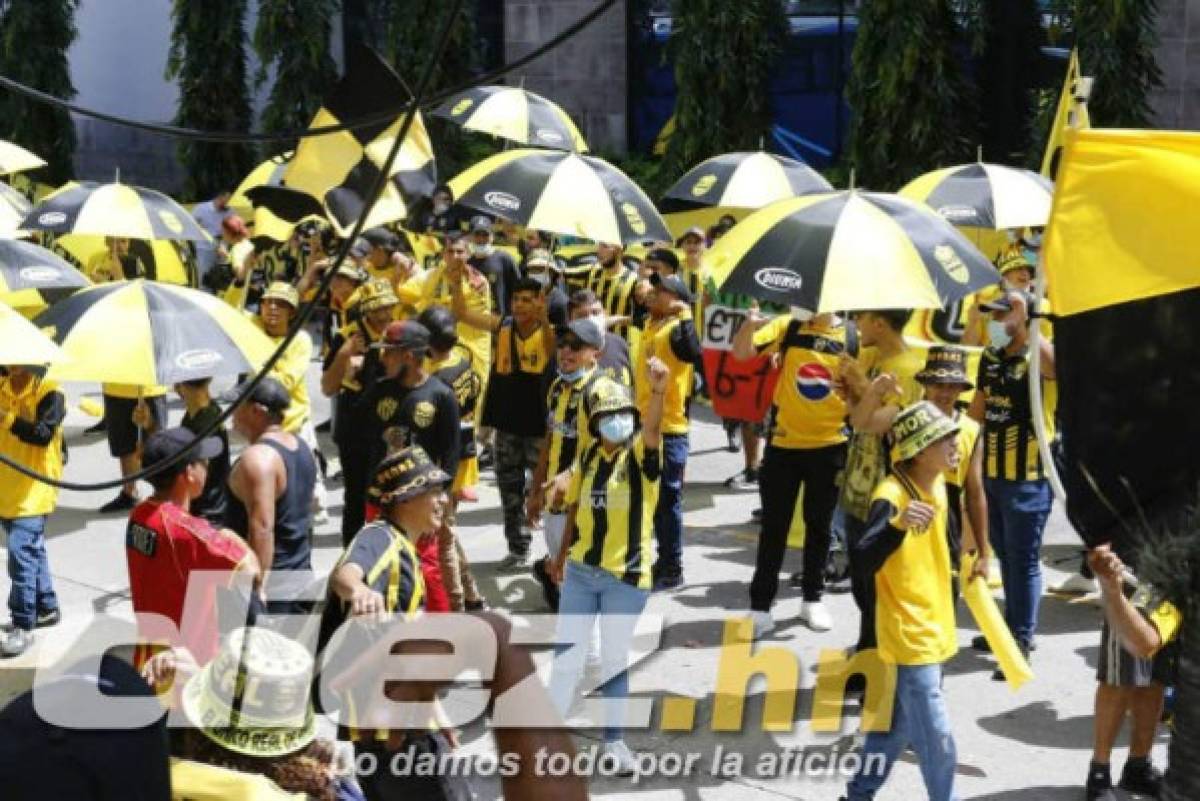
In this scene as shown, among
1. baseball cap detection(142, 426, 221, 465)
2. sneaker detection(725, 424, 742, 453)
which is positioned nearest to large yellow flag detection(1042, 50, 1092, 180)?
baseball cap detection(142, 426, 221, 465)

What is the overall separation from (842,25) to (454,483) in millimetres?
13134

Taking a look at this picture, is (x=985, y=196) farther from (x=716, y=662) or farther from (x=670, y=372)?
(x=716, y=662)

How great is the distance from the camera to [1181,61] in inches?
653

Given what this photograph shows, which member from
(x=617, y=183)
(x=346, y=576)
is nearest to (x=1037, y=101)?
(x=617, y=183)

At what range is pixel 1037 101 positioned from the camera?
58.4 feet

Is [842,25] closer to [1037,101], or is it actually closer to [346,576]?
[1037,101]

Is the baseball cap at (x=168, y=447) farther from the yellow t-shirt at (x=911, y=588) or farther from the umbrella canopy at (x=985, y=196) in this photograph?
the umbrella canopy at (x=985, y=196)

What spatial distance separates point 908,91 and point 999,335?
934 centimetres

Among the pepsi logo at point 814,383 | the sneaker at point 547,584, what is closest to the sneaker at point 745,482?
the sneaker at point 547,584

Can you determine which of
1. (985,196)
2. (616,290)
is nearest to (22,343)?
(616,290)

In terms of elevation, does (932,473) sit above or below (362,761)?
above

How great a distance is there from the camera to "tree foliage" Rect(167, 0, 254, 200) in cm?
2331

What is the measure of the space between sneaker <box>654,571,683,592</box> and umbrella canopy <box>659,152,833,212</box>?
9.84ft

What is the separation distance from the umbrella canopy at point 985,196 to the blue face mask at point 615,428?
4.14 m
